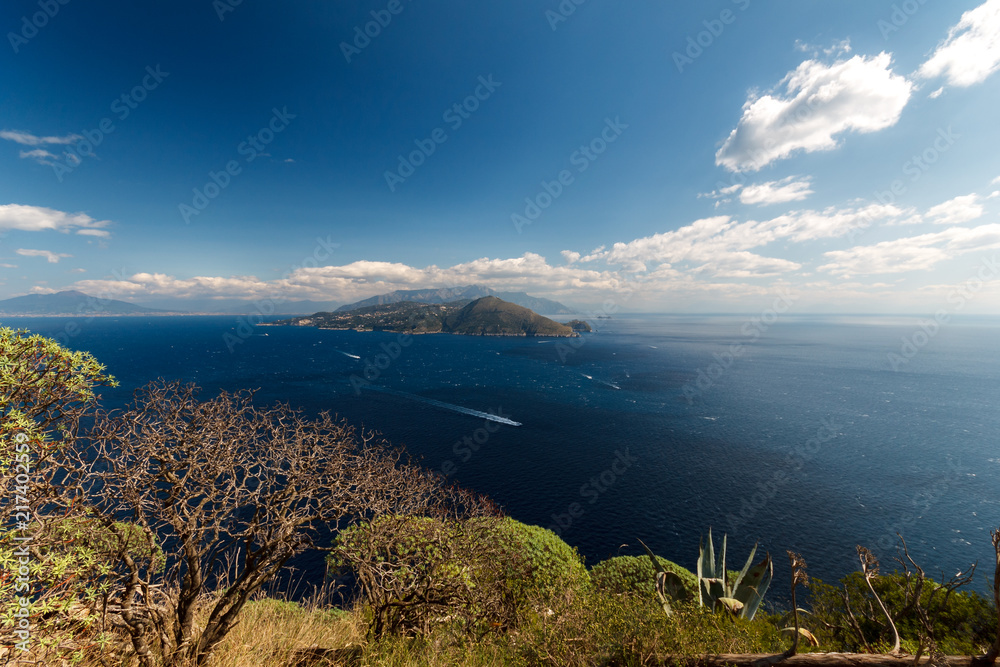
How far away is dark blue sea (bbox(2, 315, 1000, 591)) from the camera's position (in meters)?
37.3

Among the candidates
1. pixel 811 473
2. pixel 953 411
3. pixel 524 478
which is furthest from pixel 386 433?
pixel 953 411

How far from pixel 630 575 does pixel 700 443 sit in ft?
134

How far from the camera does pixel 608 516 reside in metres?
39.8

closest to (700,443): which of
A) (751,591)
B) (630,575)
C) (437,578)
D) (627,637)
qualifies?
(630,575)

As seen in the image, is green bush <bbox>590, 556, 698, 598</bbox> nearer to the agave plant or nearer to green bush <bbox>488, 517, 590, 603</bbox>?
green bush <bbox>488, 517, 590, 603</bbox>

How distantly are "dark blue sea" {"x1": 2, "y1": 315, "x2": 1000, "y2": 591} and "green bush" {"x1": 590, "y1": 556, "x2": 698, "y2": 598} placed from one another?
7.36 ft

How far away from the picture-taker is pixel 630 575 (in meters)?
25.2

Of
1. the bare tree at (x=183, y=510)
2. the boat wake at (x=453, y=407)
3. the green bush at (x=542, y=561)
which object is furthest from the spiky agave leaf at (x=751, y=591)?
the boat wake at (x=453, y=407)

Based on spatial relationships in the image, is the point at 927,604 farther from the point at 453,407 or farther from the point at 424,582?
the point at 453,407

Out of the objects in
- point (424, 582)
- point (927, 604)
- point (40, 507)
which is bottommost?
point (424, 582)

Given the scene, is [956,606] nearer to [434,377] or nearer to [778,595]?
[778,595]

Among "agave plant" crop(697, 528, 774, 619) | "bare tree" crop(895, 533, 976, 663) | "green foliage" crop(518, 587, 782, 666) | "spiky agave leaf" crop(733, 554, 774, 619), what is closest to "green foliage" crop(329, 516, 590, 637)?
"green foliage" crop(518, 587, 782, 666)

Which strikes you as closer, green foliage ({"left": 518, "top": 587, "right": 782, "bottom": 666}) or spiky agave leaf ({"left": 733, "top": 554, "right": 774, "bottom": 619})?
green foliage ({"left": 518, "top": 587, "right": 782, "bottom": 666})

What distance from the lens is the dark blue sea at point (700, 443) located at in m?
37.3
